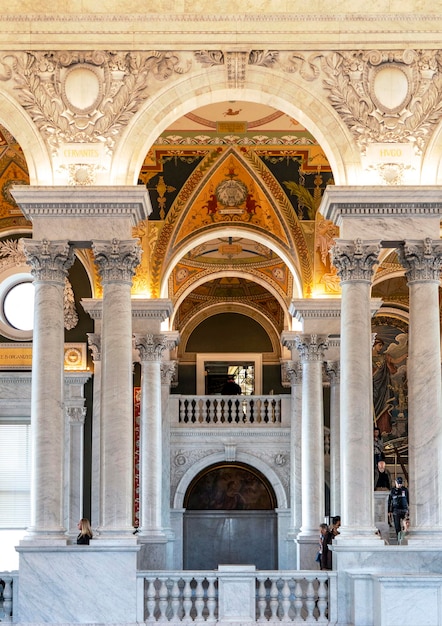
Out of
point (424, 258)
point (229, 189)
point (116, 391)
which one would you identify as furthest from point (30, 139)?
point (229, 189)

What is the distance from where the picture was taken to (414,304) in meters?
17.1

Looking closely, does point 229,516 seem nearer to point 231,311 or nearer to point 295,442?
point 295,442

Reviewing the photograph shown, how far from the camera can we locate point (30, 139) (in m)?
17.3

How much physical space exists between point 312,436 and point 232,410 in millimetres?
5344

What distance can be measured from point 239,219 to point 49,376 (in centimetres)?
926

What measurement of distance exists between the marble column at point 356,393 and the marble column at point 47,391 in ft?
12.4

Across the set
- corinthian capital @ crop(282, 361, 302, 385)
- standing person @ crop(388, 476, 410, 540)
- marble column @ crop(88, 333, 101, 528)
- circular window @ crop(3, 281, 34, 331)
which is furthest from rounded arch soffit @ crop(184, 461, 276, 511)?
standing person @ crop(388, 476, 410, 540)

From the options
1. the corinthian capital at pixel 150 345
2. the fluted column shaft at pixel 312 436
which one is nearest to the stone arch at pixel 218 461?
the fluted column shaft at pixel 312 436

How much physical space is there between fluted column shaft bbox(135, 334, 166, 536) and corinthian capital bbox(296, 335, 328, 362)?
9.17 ft

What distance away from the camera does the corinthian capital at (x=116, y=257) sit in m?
16.9

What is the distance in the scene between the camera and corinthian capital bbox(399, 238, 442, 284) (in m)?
17.0

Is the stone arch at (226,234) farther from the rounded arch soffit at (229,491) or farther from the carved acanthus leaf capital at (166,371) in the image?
the rounded arch soffit at (229,491)

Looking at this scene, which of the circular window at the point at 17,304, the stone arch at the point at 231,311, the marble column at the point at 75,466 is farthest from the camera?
the stone arch at the point at 231,311

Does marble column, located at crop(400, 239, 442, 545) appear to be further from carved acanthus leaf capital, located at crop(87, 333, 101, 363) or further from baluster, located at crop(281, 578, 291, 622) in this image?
carved acanthus leaf capital, located at crop(87, 333, 101, 363)
